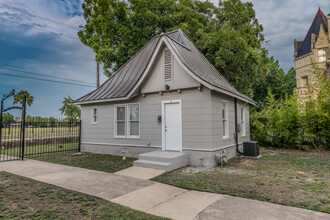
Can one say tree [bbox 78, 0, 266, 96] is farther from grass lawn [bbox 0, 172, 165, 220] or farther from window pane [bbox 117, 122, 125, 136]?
grass lawn [bbox 0, 172, 165, 220]

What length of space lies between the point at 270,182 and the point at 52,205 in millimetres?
5144

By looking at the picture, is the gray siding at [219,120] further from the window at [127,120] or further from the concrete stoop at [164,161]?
the window at [127,120]

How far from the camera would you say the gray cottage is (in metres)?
7.31

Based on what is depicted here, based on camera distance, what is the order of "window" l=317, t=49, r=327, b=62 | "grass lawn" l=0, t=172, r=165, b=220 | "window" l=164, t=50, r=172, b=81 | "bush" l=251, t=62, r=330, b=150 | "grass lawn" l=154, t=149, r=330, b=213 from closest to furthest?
1. "grass lawn" l=0, t=172, r=165, b=220
2. "grass lawn" l=154, t=149, r=330, b=213
3. "window" l=164, t=50, r=172, b=81
4. "bush" l=251, t=62, r=330, b=150
5. "window" l=317, t=49, r=327, b=62

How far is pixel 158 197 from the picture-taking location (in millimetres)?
4289

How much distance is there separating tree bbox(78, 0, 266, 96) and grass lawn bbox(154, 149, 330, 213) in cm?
807

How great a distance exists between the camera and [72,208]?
145 inches

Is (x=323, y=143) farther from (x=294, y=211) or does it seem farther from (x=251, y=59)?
(x=294, y=211)

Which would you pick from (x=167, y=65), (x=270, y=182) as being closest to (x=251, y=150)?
(x=270, y=182)

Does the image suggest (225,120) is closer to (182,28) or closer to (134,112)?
(134,112)

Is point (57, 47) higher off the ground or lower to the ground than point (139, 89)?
higher

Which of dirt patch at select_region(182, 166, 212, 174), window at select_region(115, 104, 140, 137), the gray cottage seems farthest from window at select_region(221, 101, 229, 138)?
window at select_region(115, 104, 140, 137)

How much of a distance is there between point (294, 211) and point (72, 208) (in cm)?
399

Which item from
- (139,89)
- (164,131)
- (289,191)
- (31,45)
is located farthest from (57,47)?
(289,191)
